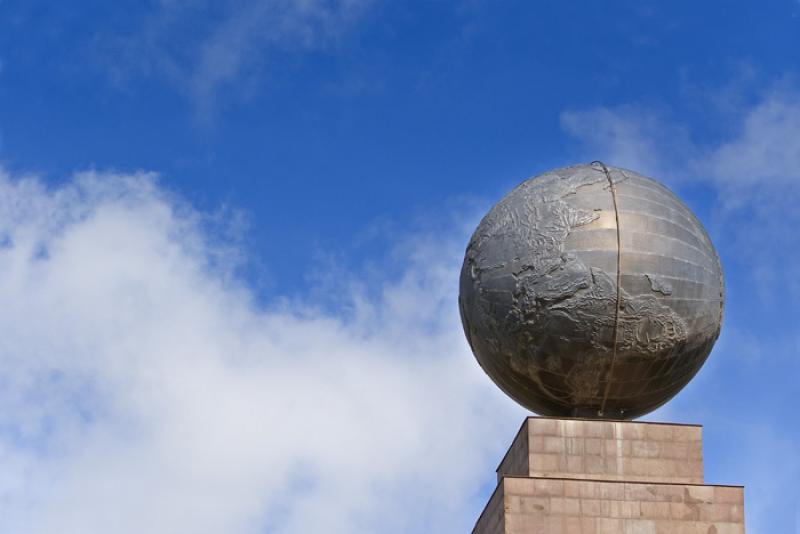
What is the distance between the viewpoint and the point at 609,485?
22.6m

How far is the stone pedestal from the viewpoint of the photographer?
22438mm

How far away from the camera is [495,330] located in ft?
76.6

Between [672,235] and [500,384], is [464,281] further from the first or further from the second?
[672,235]

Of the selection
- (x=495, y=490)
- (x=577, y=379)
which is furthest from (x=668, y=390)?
(x=495, y=490)

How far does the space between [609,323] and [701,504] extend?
9.17 feet

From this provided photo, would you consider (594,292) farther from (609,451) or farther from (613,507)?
(613,507)

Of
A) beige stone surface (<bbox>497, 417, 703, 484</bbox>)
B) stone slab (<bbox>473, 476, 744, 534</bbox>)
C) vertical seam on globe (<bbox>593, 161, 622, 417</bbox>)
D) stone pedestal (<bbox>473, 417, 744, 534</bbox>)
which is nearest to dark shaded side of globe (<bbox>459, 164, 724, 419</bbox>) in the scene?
vertical seam on globe (<bbox>593, 161, 622, 417</bbox>)

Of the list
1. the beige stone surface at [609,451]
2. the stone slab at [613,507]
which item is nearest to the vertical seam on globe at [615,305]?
the beige stone surface at [609,451]

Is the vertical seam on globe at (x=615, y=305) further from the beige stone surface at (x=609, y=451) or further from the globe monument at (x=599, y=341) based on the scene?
the beige stone surface at (x=609, y=451)

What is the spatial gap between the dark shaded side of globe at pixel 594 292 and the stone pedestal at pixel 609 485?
71 centimetres

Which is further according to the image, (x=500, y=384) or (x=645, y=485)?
(x=500, y=384)

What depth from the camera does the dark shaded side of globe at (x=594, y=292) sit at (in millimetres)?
22734

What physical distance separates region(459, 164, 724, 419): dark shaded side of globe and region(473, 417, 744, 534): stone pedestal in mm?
706

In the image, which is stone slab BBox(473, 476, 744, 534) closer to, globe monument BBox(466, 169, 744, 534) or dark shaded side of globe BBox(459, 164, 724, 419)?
Answer: globe monument BBox(466, 169, 744, 534)
